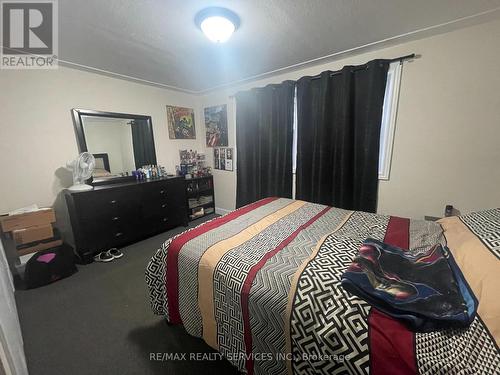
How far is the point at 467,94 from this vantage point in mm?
1835

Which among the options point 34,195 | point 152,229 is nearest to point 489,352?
point 152,229

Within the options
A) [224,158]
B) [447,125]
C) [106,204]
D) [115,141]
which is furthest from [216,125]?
[447,125]

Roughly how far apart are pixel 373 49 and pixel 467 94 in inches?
37.9

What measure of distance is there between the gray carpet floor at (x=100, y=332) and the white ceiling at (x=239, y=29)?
230 centimetres

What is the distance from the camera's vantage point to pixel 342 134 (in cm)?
237

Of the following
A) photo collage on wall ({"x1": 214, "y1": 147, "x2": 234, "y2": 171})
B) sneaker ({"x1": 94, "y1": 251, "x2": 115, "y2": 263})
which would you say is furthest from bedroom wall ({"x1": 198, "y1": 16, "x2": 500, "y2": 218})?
sneaker ({"x1": 94, "y1": 251, "x2": 115, "y2": 263})

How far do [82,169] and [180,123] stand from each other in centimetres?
168

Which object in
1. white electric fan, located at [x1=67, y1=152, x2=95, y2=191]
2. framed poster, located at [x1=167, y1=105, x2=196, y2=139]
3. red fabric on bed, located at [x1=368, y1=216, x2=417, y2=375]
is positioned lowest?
red fabric on bed, located at [x1=368, y1=216, x2=417, y2=375]

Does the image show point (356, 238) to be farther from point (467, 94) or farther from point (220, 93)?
point (220, 93)

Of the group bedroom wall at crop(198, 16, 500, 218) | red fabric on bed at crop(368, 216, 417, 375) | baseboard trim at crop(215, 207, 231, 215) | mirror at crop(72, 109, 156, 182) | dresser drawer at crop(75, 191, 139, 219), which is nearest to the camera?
red fabric on bed at crop(368, 216, 417, 375)

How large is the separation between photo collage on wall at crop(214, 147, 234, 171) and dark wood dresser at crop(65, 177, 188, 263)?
793mm

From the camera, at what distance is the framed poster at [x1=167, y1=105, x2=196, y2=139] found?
3.47 m

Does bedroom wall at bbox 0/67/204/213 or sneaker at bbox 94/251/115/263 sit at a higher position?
bedroom wall at bbox 0/67/204/213

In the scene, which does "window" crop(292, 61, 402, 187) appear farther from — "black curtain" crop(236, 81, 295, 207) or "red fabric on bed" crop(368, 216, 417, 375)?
"red fabric on bed" crop(368, 216, 417, 375)
